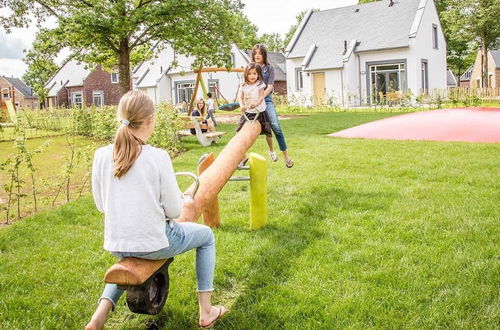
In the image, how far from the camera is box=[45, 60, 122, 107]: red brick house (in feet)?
184

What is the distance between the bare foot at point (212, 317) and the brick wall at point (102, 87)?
181 feet

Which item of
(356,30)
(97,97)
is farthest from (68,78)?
(356,30)

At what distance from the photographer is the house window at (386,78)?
1314 inches

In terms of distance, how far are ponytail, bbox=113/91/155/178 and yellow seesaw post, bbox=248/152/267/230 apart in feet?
8.11

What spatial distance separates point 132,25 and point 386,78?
21.6 m

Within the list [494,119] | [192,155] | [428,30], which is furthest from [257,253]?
[428,30]

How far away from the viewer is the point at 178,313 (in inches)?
137

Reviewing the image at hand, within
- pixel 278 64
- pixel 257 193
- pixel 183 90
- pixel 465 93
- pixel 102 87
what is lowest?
pixel 257 193

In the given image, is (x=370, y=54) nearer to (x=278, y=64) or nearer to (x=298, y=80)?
(x=298, y=80)

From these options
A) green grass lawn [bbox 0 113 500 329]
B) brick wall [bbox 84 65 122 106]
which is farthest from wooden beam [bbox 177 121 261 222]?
brick wall [bbox 84 65 122 106]

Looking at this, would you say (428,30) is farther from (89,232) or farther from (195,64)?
(89,232)

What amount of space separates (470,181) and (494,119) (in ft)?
22.4

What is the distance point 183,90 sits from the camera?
1793 inches

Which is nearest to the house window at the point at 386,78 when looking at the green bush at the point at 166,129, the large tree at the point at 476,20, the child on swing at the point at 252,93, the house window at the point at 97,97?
the large tree at the point at 476,20
